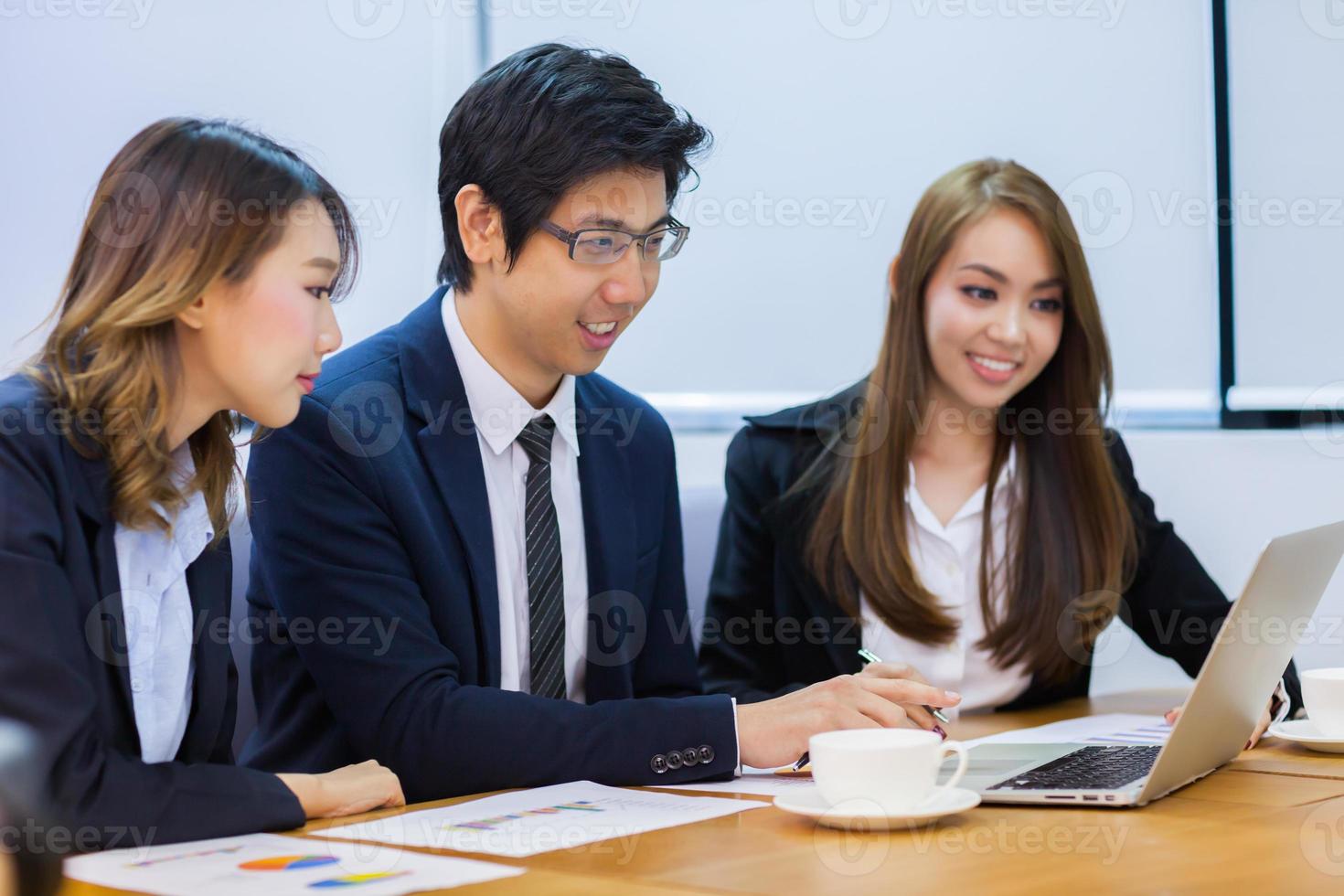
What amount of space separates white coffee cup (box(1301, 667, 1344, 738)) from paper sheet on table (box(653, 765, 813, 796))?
23.3 inches

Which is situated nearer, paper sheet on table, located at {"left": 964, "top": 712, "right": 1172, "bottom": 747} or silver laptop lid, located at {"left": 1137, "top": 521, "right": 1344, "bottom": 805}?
silver laptop lid, located at {"left": 1137, "top": 521, "right": 1344, "bottom": 805}

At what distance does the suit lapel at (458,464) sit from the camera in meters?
1.71

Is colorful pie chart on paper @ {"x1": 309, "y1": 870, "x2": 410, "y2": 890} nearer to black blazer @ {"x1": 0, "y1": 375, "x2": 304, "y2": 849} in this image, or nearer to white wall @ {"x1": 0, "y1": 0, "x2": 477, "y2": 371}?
black blazer @ {"x1": 0, "y1": 375, "x2": 304, "y2": 849}

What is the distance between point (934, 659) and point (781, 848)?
3.95 ft

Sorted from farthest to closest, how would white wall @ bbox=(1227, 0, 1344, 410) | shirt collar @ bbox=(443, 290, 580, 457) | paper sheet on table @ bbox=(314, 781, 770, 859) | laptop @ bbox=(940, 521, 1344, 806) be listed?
1. white wall @ bbox=(1227, 0, 1344, 410)
2. shirt collar @ bbox=(443, 290, 580, 457)
3. laptop @ bbox=(940, 521, 1344, 806)
4. paper sheet on table @ bbox=(314, 781, 770, 859)

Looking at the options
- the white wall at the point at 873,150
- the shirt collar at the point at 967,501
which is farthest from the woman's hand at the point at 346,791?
the white wall at the point at 873,150

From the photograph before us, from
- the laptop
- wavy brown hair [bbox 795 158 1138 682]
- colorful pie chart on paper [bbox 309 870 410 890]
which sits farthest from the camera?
wavy brown hair [bbox 795 158 1138 682]

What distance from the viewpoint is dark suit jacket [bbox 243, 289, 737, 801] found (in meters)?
1.45

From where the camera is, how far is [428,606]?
1.66 meters

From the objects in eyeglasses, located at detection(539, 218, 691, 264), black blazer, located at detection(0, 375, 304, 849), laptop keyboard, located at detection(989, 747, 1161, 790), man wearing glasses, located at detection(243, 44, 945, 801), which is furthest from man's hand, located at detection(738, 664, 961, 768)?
eyeglasses, located at detection(539, 218, 691, 264)


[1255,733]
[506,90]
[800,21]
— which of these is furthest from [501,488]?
[800,21]

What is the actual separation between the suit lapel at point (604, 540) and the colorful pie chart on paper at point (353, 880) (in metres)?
0.90

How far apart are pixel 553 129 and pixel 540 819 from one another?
91 cm

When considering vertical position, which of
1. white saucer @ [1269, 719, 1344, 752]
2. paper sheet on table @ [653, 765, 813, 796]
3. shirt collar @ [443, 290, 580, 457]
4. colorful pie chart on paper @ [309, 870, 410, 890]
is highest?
shirt collar @ [443, 290, 580, 457]
